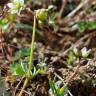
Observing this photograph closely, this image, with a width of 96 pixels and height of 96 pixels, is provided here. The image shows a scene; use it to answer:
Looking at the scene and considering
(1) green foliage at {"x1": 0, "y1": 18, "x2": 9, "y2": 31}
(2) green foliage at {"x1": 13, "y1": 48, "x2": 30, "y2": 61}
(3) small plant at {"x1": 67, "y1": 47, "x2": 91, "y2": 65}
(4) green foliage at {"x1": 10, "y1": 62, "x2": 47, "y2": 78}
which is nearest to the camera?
(4) green foliage at {"x1": 10, "y1": 62, "x2": 47, "y2": 78}

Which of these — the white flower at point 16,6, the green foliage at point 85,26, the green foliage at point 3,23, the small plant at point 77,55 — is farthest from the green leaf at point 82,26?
the white flower at point 16,6

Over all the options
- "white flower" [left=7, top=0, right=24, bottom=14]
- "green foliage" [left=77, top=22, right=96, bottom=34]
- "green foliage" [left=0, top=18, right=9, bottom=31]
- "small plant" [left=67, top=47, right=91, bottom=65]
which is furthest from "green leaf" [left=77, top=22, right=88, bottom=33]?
"white flower" [left=7, top=0, right=24, bottom=14]

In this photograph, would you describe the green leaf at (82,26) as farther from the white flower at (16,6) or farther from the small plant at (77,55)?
the white flower at (16,6)

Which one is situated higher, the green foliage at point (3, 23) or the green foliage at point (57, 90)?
the green foliage at point (3, 23)

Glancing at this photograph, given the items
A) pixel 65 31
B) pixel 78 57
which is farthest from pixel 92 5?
pixel 78 57

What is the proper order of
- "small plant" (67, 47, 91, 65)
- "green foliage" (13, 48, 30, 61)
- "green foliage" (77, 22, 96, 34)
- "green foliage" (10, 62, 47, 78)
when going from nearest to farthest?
"green foliage" (10, 62, 47, 78)
"small plant" (67, 47, 91, 65)
"green foliage" (13, 48, 30, 61)
"green foliage" (77, 22, 96, 34)

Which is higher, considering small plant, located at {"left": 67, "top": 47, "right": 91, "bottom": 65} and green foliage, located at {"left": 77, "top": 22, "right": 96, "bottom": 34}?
green foliage, located at {"left": 77, "top": 22, "right": 96, "bottom": 34}

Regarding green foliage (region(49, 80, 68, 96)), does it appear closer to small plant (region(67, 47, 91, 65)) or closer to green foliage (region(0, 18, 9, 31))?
small plant (region(67, 47, 91, 65))

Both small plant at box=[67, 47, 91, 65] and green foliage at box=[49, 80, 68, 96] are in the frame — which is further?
small plant at box=[67, 47, 91, 65]

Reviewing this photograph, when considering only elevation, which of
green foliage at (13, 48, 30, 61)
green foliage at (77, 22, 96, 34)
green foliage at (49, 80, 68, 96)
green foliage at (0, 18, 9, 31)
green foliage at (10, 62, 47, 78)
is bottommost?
green foliage at (49, 80, 68, 96)

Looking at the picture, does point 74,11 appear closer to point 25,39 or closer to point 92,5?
point 92,5

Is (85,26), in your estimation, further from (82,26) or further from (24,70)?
(24,70)
